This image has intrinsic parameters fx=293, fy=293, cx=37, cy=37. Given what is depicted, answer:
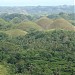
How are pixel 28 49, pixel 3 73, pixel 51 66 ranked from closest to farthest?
pixel 3 73, pixel 51 66, pixel 28 49

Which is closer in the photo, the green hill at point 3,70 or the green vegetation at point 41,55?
the green hill at point 3,70

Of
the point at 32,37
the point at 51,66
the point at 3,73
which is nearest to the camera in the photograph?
the point at 3,73

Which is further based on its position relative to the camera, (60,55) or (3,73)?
(60,55)

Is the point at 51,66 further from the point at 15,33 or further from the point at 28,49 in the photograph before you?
the point at 15,33

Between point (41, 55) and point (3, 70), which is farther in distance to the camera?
point (41, 55)

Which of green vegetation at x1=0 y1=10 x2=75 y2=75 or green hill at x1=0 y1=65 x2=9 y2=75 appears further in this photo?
green vegetation at x1=0 y1=10 x2=75 y2=75

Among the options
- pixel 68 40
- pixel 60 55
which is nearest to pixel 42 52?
pixel 60 55

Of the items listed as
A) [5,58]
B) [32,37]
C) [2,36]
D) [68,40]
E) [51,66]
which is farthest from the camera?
[2,36]

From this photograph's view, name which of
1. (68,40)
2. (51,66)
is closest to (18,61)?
(51,66)

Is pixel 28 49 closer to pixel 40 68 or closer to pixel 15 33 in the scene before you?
pixel 40 68
